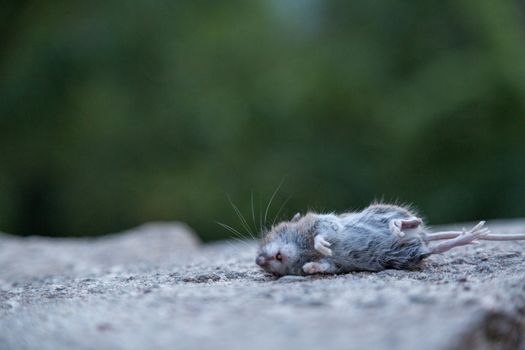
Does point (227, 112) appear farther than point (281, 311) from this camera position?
Yes

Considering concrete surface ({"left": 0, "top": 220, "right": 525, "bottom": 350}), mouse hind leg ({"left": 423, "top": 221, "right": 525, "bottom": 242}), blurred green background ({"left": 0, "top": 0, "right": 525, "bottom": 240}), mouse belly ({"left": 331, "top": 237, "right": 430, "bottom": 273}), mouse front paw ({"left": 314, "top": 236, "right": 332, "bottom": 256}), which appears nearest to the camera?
concrete surface ({"left": 0, "top": 220, "right": 525, "bottom": 350})

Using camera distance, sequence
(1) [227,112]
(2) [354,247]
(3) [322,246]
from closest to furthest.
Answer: (3) [322,246]
(2) [354,247]
(1) [227,112]

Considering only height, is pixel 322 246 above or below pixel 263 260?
above

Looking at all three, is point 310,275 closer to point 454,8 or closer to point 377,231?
point 377,231

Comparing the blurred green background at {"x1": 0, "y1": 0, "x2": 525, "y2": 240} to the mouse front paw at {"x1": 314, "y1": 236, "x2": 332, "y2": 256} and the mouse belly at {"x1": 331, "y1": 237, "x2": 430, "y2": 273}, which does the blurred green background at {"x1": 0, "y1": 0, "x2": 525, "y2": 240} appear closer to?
the mouse belly at {"x1": 331, "y1": 237, "x2": 430, "y2": 273}

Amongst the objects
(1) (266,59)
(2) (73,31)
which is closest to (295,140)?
(1) (266,59)

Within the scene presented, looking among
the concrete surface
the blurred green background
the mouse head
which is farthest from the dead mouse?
the blurred green background

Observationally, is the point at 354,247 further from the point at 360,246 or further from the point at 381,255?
the point at 381,255

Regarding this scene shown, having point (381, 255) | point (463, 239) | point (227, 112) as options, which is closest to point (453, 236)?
point (463, 239)
